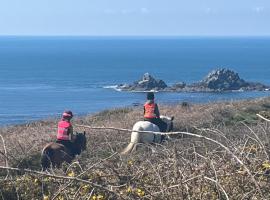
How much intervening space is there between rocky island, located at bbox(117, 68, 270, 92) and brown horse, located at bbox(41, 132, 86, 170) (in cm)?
7594

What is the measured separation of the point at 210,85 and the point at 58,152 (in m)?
81.0

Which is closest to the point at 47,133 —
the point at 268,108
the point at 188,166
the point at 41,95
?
the point at 268,108

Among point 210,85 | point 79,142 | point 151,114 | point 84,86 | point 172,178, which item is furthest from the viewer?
point 84,86

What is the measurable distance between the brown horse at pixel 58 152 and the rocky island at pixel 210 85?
249 ft

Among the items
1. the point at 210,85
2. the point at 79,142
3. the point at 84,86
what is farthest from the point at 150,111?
the point at 84,86

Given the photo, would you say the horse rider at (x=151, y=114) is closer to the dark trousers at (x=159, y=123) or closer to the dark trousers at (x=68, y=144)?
the dark trousers at (x=159, y=123)

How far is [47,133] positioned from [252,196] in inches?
660

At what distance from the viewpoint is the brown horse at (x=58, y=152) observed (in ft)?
51.4

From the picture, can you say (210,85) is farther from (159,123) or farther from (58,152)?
(58,152)

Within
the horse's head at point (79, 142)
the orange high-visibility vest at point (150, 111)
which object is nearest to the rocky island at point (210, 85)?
the orange high-visibility vest at point (150, 111)

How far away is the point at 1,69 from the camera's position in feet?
481

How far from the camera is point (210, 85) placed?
96.2 metres

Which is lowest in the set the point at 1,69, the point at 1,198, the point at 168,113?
the point at 1,69

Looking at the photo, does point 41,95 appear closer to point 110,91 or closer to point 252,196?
point 110,91
